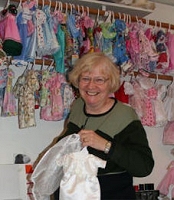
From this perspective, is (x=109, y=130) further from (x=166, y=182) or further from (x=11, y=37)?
(x=166, y=182)

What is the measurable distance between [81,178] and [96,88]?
38 cm

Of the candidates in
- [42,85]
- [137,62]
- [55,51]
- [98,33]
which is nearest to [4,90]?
[42,85]

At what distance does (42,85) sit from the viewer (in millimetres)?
2330

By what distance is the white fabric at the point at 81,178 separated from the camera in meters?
1.42

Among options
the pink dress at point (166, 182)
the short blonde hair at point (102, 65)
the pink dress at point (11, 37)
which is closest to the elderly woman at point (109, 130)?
the short blonde hair at point (102, 65)

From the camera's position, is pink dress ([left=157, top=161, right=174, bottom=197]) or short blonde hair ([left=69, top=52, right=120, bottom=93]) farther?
pink dress ([left=157, top=161, right=174, bottom=197])

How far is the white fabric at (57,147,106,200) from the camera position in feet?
4.65

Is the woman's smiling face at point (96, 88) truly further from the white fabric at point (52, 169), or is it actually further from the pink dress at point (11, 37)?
the pink dress at point (11, 37)

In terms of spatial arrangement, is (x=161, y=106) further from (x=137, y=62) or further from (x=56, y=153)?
(x=56, y=153)

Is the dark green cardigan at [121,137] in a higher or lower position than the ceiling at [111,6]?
lower

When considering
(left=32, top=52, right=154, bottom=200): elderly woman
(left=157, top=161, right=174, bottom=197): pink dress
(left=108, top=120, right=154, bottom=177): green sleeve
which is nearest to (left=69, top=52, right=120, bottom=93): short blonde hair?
(left=32, top=52, right=154, bottom=200): elderly woman

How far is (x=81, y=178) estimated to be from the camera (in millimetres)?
1440

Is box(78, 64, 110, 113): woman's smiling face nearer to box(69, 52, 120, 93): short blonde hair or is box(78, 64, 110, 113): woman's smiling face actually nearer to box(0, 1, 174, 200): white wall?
box(69, 52, 120, 93): short blonde hair

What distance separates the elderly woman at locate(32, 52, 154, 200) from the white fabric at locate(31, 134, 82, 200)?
0.23 ft
